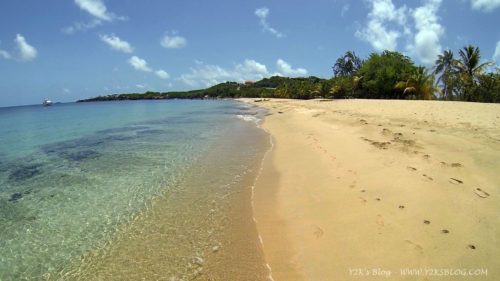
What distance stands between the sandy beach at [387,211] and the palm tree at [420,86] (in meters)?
30.0

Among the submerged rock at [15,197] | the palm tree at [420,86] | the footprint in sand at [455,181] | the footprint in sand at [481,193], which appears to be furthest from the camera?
the palm tree at [420,86]

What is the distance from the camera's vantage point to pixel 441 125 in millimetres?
12828

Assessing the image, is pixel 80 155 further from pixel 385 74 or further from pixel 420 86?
pixel 385 74

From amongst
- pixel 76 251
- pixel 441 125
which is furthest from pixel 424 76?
pixel 76 251

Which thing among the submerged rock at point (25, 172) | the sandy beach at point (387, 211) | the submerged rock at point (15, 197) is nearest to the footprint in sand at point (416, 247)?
the sandy beach at point (387, 211)

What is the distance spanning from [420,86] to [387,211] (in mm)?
37390

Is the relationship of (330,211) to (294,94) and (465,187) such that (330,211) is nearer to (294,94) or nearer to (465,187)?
Answer: (465,187)

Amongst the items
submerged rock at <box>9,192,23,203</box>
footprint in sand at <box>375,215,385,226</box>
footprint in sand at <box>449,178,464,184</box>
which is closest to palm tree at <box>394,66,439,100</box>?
footprint in sand at <box>449,178,464,184</box>

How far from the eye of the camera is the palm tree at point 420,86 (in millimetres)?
36844

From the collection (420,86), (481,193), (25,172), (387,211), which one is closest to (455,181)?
(481,193)

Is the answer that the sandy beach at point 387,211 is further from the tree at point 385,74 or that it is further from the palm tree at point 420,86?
the tree at point 385,74

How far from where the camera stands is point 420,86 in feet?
122

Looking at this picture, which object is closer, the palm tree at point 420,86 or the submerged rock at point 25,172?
the submerged rock at point 25,172

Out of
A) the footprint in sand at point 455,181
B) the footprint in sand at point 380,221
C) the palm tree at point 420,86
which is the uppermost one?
the palm tree at point 420,86
